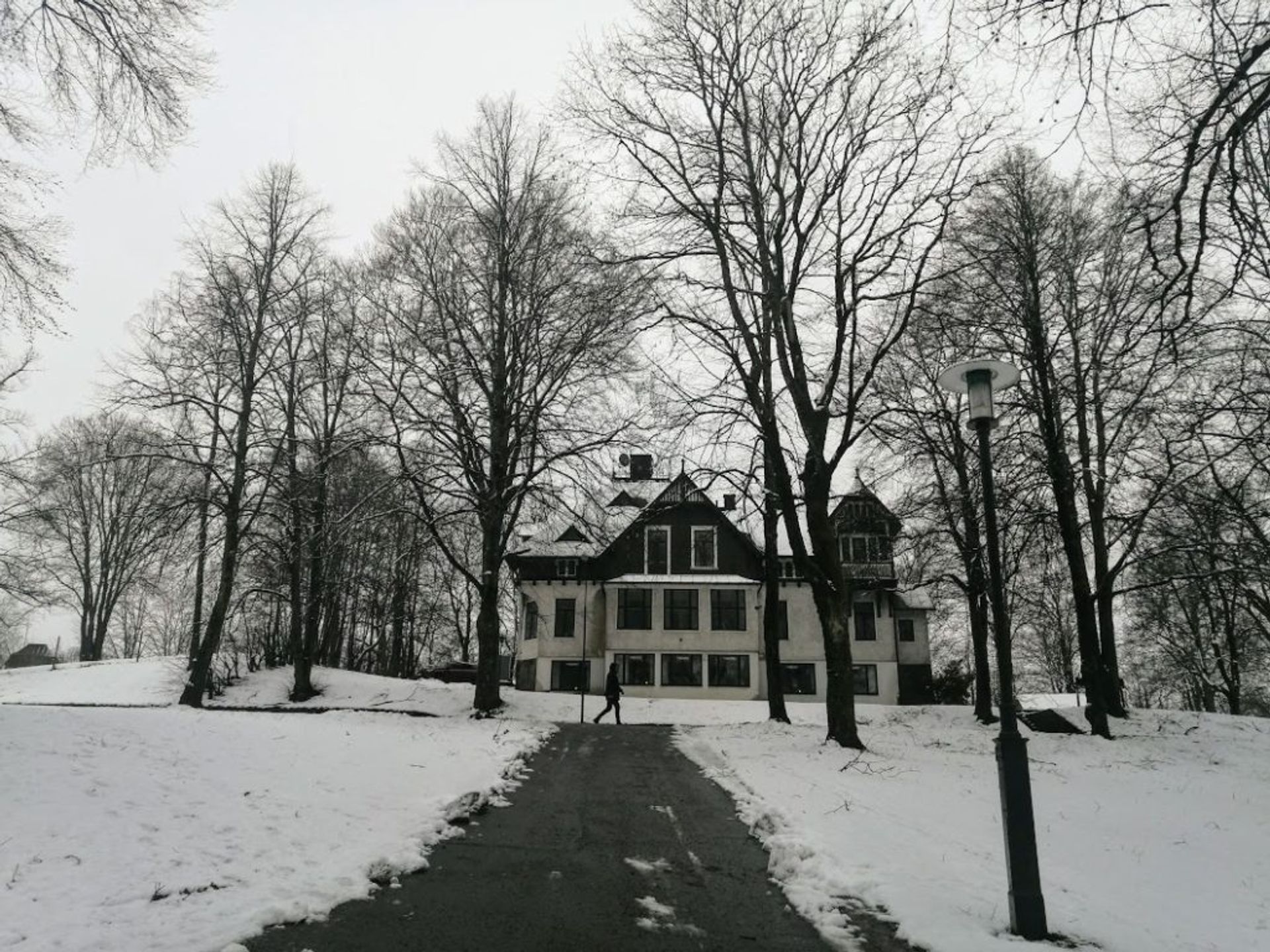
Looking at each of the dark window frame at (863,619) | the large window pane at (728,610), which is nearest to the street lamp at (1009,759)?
the large window pane at (728,610)

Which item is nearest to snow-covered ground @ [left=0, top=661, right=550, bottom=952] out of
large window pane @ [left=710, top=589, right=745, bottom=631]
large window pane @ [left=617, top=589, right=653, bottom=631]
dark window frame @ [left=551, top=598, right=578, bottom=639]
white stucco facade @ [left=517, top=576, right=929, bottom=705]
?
white stucco facade @ [left=517, top=576, right=929, bottom=705]

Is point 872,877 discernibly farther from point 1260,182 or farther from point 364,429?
point 364,429

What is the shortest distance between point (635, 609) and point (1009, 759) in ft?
102

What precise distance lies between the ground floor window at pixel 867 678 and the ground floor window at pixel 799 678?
7.35 feet

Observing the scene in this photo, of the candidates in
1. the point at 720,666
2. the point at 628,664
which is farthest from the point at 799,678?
the point at 628,664

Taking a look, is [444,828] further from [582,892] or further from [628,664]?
[628,664]

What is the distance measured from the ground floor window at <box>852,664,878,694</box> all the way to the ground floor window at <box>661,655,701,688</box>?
25.3ft

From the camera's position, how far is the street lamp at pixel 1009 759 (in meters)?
4.77

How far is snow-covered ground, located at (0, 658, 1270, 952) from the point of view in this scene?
477cm

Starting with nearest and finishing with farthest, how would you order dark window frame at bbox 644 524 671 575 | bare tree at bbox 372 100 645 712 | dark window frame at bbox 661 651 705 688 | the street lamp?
the street lamp, bare tree at bbox 372 100 645 712, dark window frame at bbox 661 651 705 688, dark window frame at bbox 644 524 671 575

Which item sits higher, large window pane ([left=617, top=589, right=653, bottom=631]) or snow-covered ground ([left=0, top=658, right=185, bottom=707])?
large window pane ([left=617, top=589, right=653, bottom=631])

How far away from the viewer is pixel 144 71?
8477 mm

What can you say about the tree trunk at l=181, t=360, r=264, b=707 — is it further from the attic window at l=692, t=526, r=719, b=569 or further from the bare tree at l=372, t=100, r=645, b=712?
the attic window at l=692, t=526, r=719, b=569

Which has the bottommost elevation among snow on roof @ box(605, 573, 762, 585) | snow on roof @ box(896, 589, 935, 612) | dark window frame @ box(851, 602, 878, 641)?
dark window frame @ box(851, 602, 878, 641)
